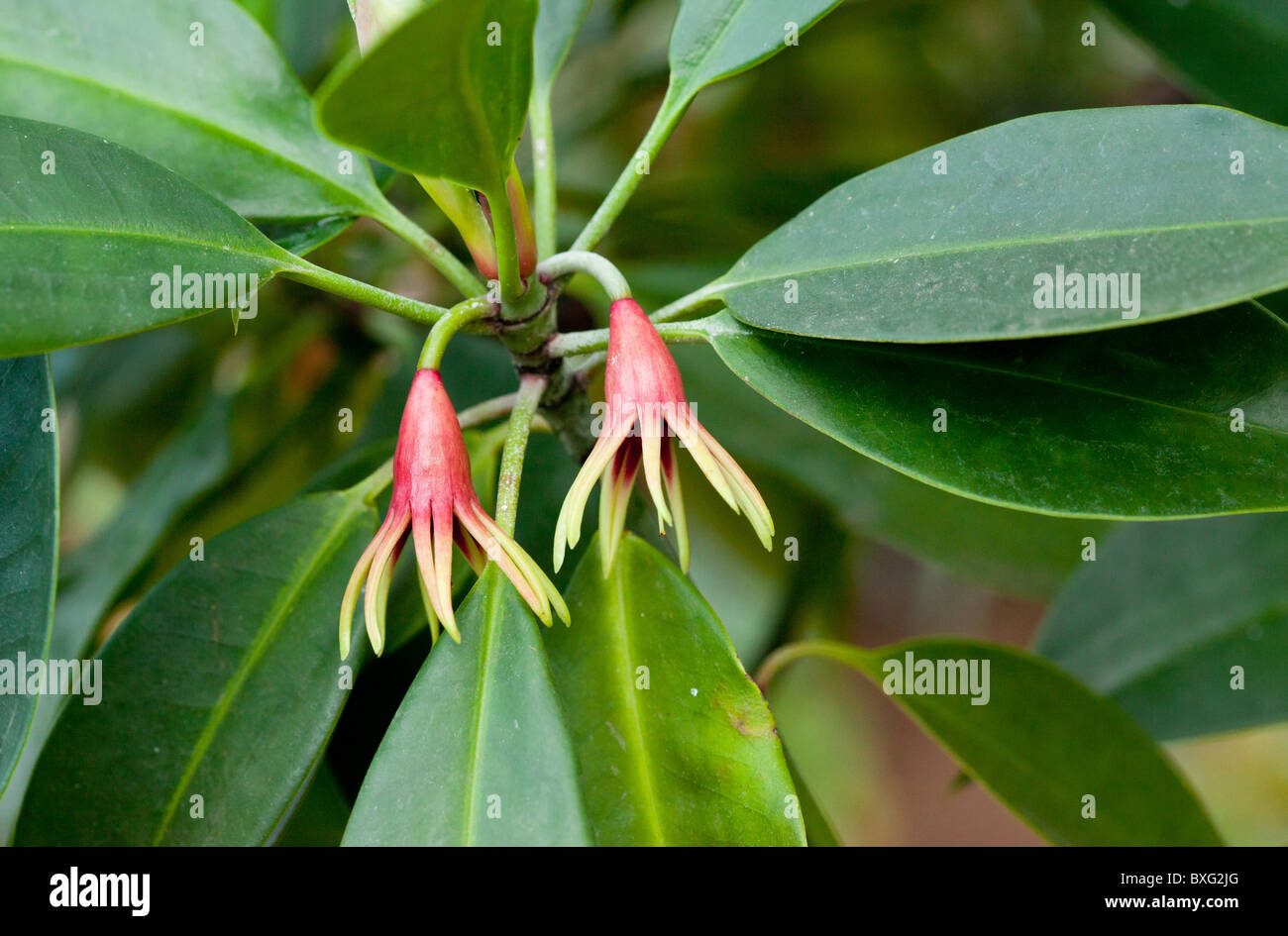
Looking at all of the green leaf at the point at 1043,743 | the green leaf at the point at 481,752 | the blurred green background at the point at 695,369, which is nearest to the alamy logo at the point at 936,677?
the green leaf at the point at 1043,743

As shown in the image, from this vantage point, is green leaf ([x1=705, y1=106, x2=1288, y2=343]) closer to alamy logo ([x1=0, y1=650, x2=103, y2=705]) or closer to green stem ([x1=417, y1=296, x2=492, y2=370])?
green stem ([x1=417, y1=296, x2=492, y2=370])

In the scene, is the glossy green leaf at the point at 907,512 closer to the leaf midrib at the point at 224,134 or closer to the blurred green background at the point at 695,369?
the blurred green background at the point at 695,369

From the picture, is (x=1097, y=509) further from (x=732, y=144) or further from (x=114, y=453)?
(x=114, y=453)

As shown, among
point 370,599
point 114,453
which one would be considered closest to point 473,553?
point 370,599

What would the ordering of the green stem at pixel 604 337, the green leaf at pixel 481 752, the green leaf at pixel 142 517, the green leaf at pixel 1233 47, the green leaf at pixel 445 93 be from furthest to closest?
the green leaf at pixel 142 517 < the green leaf at pixel 1233 47 < the green stem at pixel 604 337 < the green leaf at pixel 481 752 < the green leaf at pixel 445 93

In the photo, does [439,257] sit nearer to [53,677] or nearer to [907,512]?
[53,677]
